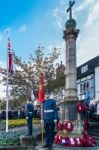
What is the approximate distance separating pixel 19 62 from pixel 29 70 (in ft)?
6.14

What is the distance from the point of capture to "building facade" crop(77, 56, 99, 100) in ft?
171

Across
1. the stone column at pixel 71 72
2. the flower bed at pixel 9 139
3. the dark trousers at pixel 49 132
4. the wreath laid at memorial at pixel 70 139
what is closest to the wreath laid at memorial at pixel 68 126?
the wreath laid at memorial at pixel 70 139

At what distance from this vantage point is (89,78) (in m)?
55.3

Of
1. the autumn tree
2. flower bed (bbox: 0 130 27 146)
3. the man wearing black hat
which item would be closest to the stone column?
flower bed (bbox: 0 130 27 146)

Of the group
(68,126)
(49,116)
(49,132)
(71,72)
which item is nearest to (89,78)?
(71,72)

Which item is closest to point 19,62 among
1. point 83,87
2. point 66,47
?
point 83,87

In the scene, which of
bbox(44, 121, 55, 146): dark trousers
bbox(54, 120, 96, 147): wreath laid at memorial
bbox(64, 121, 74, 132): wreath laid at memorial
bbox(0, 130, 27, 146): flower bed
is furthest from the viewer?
bbox(64, 121, 74, 132): wreath laid at memorial

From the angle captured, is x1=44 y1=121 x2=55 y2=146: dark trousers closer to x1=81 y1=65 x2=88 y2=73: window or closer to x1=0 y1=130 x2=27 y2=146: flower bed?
x1=0 y1=130 x2=27 y2=146: flower bed

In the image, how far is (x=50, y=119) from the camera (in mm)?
15203

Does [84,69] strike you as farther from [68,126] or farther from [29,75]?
[68,126]

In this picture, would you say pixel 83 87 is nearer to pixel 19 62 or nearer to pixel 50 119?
pixel 19 62

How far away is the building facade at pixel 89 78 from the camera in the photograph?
171ft

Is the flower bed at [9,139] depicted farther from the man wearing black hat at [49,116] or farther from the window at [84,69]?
the window at [84,69]

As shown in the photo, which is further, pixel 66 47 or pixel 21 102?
pixel 21 102
